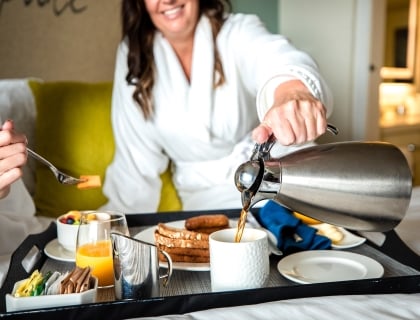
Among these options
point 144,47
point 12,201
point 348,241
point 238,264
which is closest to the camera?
point 238,264

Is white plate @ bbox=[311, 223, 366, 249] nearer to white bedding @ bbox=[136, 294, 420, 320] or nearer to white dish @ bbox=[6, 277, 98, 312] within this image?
white bedding @ bbox=[136, 294, 420, 320]

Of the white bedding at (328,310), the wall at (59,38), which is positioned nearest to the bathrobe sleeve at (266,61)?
the white bedding at (328,310)

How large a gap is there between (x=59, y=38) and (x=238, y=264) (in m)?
1.81

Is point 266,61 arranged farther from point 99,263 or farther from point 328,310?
point 328,310

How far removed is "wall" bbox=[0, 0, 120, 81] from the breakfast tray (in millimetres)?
1461

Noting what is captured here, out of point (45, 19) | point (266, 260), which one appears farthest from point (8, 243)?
point (45, 19)

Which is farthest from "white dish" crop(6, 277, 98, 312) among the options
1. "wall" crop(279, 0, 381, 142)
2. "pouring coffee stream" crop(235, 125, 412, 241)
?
"wall" crop(279, 0, 381, 142)

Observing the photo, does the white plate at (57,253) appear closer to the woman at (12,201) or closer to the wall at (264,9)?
the woman at (12,201)

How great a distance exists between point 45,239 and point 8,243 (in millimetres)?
181

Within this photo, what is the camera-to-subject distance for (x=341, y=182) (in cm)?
65

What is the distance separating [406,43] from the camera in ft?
11.5

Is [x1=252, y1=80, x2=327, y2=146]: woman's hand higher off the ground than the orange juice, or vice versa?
[x1=252, y1=80, x2=327, y2=146]: woman's hand

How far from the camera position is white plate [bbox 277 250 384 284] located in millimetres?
760

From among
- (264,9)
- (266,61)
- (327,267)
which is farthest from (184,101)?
(264,9)
